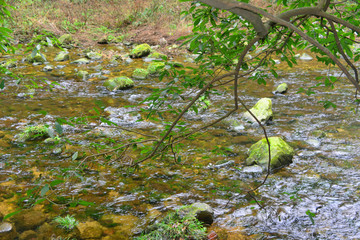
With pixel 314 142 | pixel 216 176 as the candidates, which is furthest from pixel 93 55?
pixel 314 142

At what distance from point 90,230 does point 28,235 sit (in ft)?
1.79

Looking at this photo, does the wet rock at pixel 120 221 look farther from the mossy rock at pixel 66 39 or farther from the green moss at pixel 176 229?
the mossy rock at pixel 66 39

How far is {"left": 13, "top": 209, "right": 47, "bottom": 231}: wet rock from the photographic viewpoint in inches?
104

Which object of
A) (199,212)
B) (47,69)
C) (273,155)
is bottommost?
(273,155)

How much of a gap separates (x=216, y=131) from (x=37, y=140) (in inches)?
117

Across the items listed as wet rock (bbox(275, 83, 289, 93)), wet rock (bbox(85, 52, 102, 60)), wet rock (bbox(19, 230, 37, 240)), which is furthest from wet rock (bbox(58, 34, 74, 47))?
wet rock (bbox(19, 230, 37, 240))

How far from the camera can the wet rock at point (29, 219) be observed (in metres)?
2.65

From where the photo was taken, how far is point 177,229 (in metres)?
2.41

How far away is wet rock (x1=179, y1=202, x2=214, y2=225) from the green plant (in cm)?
103

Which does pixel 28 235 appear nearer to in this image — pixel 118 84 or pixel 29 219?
pixel 29 219

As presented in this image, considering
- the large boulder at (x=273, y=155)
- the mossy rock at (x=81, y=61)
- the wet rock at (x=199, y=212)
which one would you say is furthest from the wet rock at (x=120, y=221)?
the mossy rock at (x=81, y=61)

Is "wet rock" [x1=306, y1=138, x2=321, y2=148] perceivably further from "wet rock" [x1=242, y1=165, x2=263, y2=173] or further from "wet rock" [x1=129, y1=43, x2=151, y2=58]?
"wet rock" [x1=129, y1=43, x2=151, y2=58]

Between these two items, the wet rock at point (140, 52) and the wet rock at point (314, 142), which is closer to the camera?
the wet rock at point (314, 142)

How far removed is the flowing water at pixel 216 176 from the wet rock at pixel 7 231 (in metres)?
0.28
